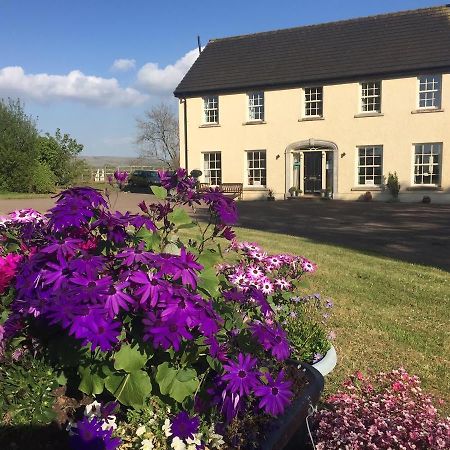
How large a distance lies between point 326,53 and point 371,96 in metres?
3.63

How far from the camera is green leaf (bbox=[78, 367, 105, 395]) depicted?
2237 mm

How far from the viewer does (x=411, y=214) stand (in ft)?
55.7

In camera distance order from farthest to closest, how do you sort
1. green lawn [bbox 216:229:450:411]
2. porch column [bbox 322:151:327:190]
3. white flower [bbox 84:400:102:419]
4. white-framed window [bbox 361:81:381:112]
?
porch column [bbox 322:151:327:190] < white-framed window [bbox 361:81:381:112] < green lawn [bbox 216:229:450:411] < white flower [bbox 84:400:102:419]

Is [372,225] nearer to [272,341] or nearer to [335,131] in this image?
[335,131]

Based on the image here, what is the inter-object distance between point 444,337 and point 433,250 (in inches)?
215

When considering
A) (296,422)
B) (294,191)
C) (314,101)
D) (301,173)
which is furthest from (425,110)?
(296,422)

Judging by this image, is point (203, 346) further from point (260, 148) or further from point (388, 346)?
point (260, 148)

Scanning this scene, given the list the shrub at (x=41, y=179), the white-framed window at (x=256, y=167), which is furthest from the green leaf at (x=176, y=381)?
the shrub at (x=41, y=179)

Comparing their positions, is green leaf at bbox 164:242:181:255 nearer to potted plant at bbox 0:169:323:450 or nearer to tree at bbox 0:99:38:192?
potted plant at bbox 0:169:323:450

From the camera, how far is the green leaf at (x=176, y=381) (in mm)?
2146

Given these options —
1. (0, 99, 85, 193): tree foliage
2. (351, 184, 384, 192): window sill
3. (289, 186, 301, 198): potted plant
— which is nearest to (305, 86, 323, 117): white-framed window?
(289, 186, 301, 198): potted plant

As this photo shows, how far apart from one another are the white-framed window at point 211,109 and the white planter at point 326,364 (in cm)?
2362

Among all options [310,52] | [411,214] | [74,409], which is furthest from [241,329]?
A: [310,52]

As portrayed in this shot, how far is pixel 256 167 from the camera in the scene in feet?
84.5
